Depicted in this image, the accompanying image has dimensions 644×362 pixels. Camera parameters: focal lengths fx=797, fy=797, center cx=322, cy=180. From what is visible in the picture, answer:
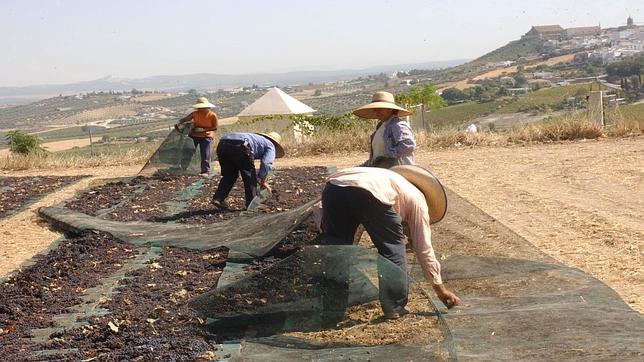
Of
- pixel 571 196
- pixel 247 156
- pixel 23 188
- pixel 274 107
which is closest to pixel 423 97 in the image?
pixel 274 107

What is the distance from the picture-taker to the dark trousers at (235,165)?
25.9 ft

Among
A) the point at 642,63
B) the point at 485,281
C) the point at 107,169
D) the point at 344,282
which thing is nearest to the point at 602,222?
the point at 485,281

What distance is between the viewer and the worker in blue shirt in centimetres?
788

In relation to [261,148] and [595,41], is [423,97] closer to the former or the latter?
[261,148]

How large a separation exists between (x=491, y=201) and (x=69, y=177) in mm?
6993

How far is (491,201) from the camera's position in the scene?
8602mm

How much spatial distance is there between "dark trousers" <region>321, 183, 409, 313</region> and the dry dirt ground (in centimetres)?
143

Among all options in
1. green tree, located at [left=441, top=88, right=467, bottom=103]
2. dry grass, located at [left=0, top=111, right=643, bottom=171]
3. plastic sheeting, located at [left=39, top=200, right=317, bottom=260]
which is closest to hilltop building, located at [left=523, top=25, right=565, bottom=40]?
green tree, located at [left=441, top=88, right=467, bottom=103]

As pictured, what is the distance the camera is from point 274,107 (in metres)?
21.4

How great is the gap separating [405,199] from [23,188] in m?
8.45

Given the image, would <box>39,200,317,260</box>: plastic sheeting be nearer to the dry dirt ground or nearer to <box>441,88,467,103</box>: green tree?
the dry dirt ground

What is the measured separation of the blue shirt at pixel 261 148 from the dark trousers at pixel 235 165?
55mm

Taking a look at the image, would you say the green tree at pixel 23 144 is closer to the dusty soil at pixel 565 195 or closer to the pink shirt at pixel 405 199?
the dusty soil at pixel 565 195

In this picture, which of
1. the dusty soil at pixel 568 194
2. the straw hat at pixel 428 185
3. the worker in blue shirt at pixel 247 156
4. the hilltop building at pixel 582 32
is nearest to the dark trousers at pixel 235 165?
the worker in blue shirt at pixel 247 156
